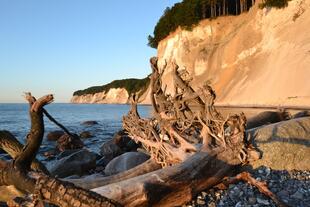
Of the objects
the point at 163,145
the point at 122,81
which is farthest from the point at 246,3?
the point at 122,81

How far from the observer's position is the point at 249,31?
50.8m

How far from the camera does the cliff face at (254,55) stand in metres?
38.7

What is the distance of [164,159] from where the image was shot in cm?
850

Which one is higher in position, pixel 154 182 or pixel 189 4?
pixel 189 4

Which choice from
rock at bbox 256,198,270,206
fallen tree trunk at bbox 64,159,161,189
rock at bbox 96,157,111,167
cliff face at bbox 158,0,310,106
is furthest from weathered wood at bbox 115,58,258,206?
cliff face at bbox 158,0,310,106

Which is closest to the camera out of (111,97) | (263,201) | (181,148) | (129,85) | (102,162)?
(263,201)

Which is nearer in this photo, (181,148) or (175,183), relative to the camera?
(175,183)

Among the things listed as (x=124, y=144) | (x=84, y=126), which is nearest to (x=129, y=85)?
(x=84, y=126)

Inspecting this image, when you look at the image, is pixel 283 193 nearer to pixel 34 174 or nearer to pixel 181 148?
pixel 181 148

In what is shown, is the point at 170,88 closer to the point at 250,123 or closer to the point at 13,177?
the point at 250,123

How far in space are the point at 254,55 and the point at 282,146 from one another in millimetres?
43158

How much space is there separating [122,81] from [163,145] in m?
127

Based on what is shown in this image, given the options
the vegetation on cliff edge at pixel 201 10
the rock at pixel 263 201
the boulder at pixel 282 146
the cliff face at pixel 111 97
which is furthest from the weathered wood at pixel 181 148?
the cliff face at pixel 111 97

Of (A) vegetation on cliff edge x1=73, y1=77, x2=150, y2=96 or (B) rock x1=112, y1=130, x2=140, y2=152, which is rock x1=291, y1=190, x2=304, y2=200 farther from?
(A) vegetation on cliff edge x1=73, y1=77, x2=150, y2=96
